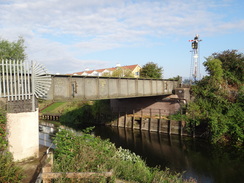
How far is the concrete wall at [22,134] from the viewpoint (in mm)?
9461

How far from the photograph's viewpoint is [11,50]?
33.3 metres

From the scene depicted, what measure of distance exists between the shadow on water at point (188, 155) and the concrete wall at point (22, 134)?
32.9 feet

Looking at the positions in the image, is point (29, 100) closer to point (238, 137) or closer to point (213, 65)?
point (238, 137)

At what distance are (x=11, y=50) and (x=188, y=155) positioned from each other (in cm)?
3130

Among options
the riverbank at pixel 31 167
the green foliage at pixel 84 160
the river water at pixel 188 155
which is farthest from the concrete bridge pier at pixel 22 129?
the river water at pixel 188 155

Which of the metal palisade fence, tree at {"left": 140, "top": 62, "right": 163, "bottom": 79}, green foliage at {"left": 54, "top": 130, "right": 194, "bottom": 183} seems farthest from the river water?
tree at {"left": 140, "top": 62, "right": 163, "bottom": 79}

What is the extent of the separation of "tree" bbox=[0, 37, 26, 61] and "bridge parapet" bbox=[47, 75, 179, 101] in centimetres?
2185

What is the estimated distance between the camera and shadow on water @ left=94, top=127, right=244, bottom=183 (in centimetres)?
1484

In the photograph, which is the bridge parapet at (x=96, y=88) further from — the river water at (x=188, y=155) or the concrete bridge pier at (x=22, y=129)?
the river water at (x=188, y=155)

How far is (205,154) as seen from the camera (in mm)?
18891

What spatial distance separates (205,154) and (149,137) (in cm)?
775

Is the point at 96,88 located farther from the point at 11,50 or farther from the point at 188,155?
the point at 11,50

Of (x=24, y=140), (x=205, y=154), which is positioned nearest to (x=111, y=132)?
(x=205, y=154)

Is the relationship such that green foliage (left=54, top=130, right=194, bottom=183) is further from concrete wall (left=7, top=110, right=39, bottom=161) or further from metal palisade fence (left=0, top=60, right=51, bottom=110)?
metal palisade fence (left=0, top=60, right=51, bottom=110)
